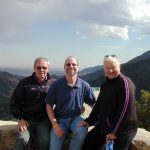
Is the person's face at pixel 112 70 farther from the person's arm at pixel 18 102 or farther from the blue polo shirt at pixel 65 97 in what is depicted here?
the person's arm at pixel 18 102

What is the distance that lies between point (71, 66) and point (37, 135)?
1.53 metres

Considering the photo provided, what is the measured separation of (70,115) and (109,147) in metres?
1.22

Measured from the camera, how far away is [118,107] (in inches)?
235

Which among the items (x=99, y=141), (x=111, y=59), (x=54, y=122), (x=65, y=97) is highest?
(x=111, y=59)

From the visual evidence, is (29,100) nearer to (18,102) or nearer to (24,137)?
(18,102)

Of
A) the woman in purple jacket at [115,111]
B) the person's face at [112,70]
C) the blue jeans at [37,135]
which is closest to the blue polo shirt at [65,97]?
the blue jeans at [37,135]

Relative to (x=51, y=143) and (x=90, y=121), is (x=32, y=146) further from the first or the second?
(x=90, y=121)

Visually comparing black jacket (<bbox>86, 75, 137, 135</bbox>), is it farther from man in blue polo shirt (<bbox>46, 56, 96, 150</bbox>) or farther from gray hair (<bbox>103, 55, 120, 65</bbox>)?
man in blue polo shirt (<bbox>46, 56, 96, 150</bbox>)

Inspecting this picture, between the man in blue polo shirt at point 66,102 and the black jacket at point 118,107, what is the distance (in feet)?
1.99

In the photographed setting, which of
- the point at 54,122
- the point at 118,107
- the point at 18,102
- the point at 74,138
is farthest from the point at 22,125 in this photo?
the point at 118,107

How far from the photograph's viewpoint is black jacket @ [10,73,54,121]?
7.12m

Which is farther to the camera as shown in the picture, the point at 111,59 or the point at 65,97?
the point at 65,97

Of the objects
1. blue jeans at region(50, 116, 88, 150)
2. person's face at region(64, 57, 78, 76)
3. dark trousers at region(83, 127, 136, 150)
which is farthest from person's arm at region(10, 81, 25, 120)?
dark trousers at region(83, 127, 136, 150)

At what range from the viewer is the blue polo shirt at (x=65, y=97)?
6758 millimetres
